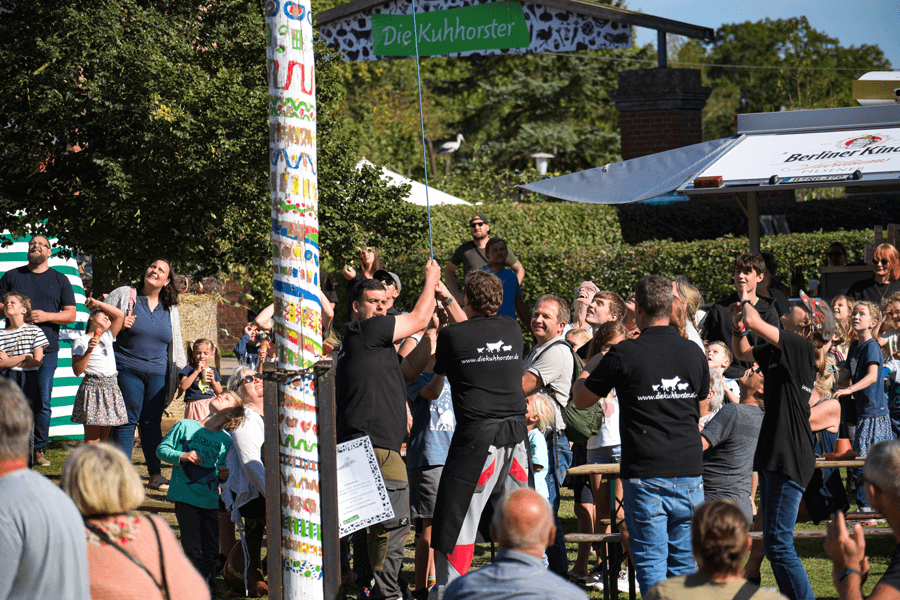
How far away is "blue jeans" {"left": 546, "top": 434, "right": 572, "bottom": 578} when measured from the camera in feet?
19.4

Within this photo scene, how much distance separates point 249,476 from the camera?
589 centimetres

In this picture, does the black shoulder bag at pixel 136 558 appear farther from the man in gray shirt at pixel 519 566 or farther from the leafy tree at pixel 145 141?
the leafy tree at pixel 145 141

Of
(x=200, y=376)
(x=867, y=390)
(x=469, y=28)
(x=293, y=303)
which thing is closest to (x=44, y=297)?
(x=200, y=376)

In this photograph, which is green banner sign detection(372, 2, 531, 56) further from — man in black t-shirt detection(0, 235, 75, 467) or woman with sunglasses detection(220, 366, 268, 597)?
woman with sunglasses detection(220, 366, 268, 597)

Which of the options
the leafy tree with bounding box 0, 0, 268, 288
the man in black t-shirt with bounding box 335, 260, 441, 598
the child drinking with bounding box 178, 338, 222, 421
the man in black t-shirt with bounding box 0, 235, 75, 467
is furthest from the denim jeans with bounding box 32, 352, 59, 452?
the man in black t-shirt with bounding box 335, 260, 441, 598

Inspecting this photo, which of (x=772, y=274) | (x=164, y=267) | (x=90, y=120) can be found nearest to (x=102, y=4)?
(x=90, y=120)

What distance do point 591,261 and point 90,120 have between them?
729cm

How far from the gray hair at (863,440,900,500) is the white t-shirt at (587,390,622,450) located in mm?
3252

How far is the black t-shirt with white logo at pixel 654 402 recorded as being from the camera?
4867 millimetres

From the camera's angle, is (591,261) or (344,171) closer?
(344,171)

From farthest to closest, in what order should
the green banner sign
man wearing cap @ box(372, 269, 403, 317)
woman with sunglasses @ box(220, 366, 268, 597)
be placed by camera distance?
the green banner sign < man wearing cap @ box(372, 269, 403, 317) < woman with sunglasses @ box(220, 366, 268, 597)

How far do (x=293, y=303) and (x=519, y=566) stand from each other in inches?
62.2

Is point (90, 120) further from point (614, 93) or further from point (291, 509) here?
point (614, 93)

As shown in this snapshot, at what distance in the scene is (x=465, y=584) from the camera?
329cm
